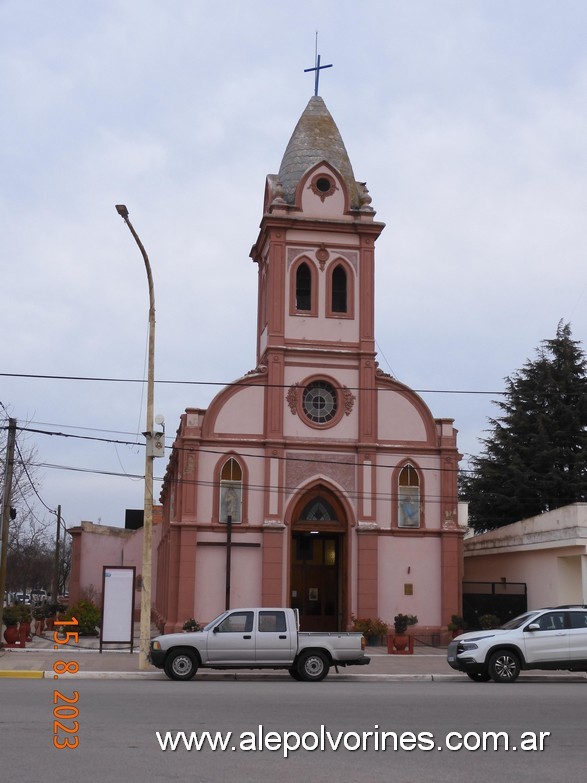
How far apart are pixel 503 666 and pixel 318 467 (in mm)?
14523

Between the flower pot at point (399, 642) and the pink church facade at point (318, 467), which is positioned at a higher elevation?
the pink church facade at point (318, 467)

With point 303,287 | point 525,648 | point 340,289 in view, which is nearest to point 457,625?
point 525,648

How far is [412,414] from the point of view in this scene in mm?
36312

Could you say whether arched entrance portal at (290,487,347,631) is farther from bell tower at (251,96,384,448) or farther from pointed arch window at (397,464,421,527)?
bell tower at (251,96,384,448)

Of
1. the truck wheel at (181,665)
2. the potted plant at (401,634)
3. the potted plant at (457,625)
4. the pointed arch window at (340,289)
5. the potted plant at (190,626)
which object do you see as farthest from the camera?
the pointed arch window at (340,289)

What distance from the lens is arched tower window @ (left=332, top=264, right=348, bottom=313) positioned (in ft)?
121

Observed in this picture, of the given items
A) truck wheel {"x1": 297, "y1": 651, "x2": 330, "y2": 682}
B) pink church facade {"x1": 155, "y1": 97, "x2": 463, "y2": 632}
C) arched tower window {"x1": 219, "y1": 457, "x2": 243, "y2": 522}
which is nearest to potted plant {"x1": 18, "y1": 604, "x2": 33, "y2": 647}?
pink church facade {"x1": 155, "y1": 97, "x2": 463, "y2": 632}

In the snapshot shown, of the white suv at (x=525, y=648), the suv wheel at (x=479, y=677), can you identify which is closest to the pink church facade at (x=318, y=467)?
the suv wheel at (x=479, y=677)

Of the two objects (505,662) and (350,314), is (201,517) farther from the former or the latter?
(505,662)

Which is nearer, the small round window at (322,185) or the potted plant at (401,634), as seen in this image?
the potted plant at (401,634)

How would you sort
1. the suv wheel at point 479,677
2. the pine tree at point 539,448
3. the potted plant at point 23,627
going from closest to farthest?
the suv wheel at point 479,677
the potted plant at point 23,627
the pine tree at point 539,448

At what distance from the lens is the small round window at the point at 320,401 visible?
3591cm

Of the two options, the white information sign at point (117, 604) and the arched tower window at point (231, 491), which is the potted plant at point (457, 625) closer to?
the arched tower window at point (231, 491)

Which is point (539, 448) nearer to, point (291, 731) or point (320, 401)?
point (320, 401)
